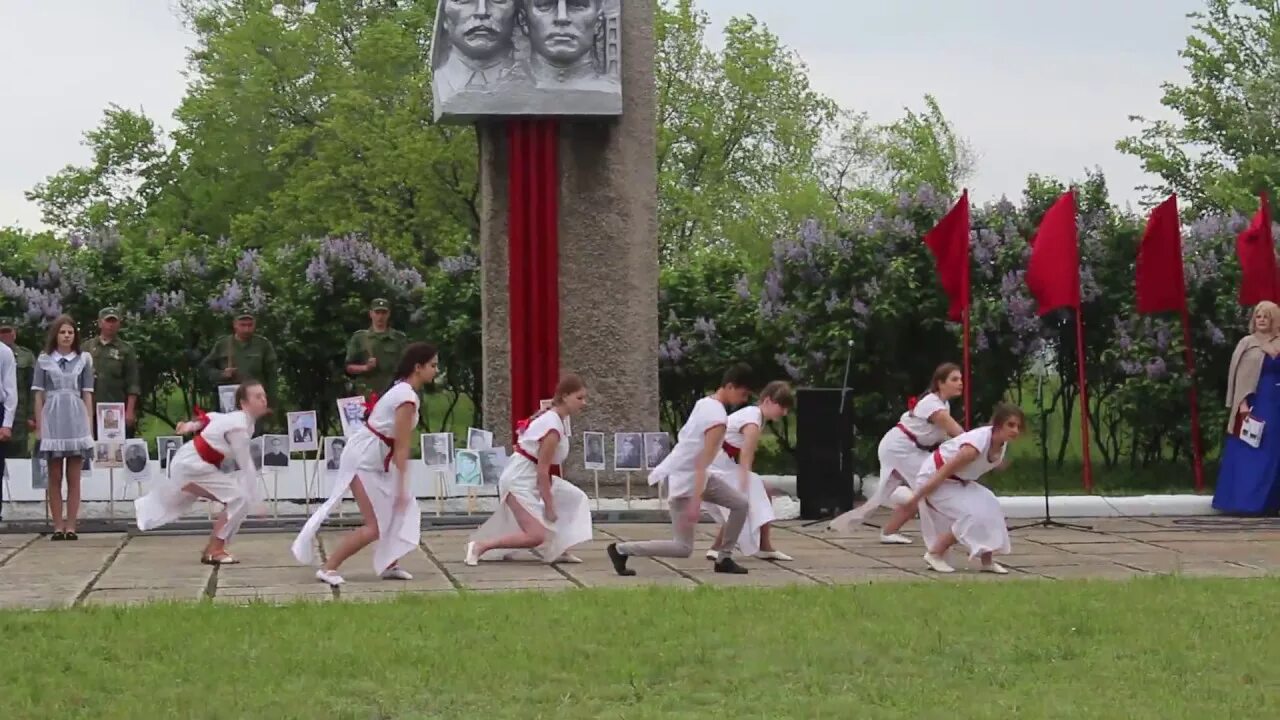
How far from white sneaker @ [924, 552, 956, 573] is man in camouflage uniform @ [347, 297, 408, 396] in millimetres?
6719

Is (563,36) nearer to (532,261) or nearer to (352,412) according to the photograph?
(532,261)

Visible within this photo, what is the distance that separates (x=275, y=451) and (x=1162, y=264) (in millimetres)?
8429

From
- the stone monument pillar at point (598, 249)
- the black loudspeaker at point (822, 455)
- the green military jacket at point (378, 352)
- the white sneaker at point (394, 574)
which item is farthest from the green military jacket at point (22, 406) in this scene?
the black loudspeaker at point (822, 455)

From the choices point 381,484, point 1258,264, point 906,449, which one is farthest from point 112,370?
point 1258,264

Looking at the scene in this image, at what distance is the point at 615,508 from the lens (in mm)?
17688

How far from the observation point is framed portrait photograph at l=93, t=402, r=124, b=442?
15891mm

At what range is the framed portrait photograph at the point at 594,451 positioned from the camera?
16984 millimetres

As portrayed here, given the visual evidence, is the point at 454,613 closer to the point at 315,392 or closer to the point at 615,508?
the point at 615,508

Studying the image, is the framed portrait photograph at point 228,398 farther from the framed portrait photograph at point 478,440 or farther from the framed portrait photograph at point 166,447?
the framed portrait photograph at point 478,440

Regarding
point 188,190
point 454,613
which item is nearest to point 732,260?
point 454,613

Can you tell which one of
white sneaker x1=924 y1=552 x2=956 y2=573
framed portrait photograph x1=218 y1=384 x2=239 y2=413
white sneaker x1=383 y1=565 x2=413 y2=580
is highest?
framed portrait photograph x1=218 y1=384 x2=239 y2=413

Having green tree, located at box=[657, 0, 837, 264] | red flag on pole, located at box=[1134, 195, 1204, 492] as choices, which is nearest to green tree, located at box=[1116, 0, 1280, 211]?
green tree, located at box=[657, 0, 837, 264]

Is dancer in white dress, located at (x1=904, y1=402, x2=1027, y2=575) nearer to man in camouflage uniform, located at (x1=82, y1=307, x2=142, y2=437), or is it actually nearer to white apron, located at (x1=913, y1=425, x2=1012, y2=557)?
white apron, located at (x1=913, y1=425, x2=1012, y2=557)

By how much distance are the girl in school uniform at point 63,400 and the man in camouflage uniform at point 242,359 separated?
291cm
